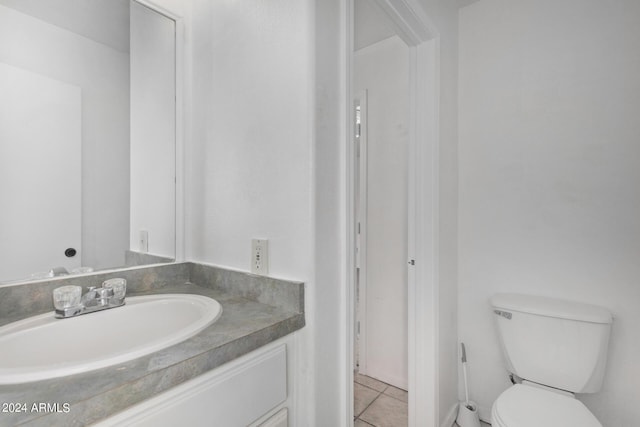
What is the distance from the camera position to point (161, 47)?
4.33 ft

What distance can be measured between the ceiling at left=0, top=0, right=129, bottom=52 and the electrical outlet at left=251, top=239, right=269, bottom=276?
3.08 ft

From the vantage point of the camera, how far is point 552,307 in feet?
4.65

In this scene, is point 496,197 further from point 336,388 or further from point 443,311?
point 336,388

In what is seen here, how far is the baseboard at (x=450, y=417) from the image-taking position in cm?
164

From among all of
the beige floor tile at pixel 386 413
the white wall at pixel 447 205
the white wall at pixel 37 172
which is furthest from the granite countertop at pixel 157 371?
the beige floor tile at pixel 386 413

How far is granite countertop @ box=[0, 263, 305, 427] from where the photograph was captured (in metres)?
0.49

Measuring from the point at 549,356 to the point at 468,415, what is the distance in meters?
0.58

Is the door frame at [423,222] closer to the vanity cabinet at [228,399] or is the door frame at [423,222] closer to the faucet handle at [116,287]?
the vanity cabinet at [228,399]

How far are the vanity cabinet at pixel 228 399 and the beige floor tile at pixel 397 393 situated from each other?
1.39 metres

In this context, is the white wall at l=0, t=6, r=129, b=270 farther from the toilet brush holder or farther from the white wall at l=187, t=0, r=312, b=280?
the toilet brush holder

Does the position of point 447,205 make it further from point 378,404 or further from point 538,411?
point 378,404

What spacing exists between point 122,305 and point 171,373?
480 mm

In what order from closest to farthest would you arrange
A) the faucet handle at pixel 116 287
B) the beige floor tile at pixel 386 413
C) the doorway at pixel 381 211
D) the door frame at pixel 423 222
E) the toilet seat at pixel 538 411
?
the faucet handle at pixel 116 287
the toilet seat at pixel 538 411
the door frame at pixel 423 222
the beige floor tile at pixel 386 413
the doorway at pixel 381 211

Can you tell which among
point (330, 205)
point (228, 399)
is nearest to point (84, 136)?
point (330, 205)
